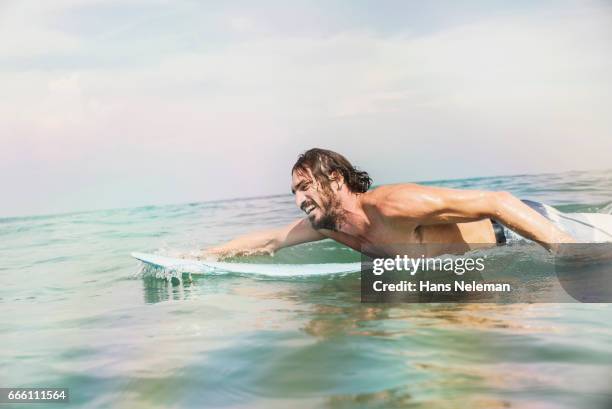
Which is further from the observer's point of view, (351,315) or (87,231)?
(87,231)

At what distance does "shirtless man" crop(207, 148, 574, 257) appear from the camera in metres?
3.27

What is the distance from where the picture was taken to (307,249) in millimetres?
5273

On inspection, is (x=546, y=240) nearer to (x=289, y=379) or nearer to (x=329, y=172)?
(x=329, y=172)

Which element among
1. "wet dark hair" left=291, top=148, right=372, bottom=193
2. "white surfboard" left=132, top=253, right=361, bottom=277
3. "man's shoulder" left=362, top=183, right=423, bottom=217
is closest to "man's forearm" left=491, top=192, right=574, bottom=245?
"man's shoulder" left=362, top=183, right=423, bottom=217

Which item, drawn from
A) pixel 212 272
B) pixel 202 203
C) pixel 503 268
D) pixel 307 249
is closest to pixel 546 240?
pixel 503 268

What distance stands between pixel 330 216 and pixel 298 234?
0.64m

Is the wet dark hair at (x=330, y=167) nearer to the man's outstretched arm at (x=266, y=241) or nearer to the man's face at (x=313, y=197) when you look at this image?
the man's face at (x=313, y=197)

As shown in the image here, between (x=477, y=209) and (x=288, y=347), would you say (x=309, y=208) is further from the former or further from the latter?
(x=288, y=347)

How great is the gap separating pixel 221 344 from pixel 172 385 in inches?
15.8

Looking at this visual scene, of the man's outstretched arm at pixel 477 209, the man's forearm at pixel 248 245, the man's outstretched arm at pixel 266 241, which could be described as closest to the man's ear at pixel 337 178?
the man's outstretched arm at pixel 477 209

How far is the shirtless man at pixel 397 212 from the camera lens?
10.7 ft

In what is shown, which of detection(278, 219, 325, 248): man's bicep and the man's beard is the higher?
the man's beard

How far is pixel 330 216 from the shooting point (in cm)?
373

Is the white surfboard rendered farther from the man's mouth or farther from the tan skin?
the man's mouth
